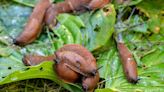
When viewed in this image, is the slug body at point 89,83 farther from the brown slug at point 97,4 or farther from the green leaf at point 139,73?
the brown slug at point 97,4

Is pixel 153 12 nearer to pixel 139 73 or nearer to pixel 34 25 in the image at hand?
pixel 139 73

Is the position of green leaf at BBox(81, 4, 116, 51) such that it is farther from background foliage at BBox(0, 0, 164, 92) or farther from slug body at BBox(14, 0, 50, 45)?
slug body at BBox(14, 0, 50, 45)

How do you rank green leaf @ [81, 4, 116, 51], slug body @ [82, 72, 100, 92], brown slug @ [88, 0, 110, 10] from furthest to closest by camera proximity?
brown slug @ [88, 0, 110, 10], green leaf @ [81, 4, 116, 51], slug body @ [82, 72, 100, 92]

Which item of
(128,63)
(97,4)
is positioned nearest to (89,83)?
(128,63)

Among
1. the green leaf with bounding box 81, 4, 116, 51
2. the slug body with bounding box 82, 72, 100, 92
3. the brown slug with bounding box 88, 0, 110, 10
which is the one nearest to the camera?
the slug body with bounding box 82, 72, 100, 92

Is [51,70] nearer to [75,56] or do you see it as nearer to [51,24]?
[75,56]

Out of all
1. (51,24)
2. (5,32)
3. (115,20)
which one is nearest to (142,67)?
(115,20)

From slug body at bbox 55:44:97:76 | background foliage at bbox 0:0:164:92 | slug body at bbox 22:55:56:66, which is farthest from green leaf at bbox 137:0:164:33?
slug body at bbox 22:55:56:66
